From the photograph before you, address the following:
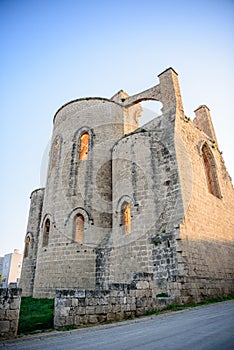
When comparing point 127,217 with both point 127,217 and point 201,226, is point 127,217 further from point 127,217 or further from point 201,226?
point 201,226

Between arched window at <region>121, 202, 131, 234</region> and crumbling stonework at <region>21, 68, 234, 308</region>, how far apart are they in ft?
0.16

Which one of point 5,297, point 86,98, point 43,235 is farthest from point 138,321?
point 86,98

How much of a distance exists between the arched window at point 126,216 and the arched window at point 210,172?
5.46 m

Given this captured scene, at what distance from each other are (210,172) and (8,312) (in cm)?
1274

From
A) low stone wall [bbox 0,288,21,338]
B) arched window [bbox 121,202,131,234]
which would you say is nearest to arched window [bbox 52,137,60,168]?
arched window [bbox 121,202,131,234]

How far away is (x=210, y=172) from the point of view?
14125 mm

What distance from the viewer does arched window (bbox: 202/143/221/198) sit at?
13704 millimetres

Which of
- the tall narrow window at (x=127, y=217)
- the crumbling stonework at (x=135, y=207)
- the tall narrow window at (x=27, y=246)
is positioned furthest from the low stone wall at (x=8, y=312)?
the tall narrow window at (x=27, y=246)

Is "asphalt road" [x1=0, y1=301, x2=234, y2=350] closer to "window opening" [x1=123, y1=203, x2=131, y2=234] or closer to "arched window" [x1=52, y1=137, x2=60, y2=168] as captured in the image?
"window opening" [x1=123, y1=203, x2=131, y2=234]

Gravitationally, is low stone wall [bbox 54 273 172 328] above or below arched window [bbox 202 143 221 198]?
below

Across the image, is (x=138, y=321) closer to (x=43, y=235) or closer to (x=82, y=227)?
(x=82, y=227)

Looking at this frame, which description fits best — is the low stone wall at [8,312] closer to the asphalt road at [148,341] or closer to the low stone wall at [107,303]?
the asphalt road at [148,341]

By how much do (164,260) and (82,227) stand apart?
4.85 metres

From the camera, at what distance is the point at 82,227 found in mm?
11984
